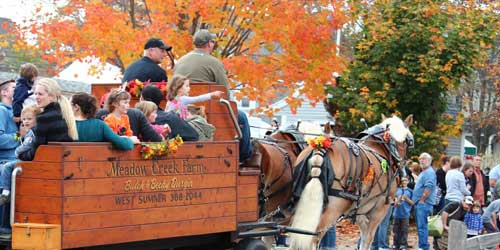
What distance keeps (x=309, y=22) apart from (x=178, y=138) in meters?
8.01

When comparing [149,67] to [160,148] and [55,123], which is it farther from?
[55,123]

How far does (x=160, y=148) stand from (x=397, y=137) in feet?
21.0

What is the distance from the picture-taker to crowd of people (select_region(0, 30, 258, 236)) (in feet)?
23.1

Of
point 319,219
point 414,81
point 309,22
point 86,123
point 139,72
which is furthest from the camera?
point 414,81

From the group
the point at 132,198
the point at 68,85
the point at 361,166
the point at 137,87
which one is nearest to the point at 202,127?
the point at 137,87

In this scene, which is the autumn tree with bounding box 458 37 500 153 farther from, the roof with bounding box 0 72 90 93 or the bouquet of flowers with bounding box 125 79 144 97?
the bouquet of flowers with bounding box 125 79 144 97

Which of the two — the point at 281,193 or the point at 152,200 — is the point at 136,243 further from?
the point at 281,193

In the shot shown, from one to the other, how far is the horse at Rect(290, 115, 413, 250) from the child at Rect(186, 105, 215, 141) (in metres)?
2.09

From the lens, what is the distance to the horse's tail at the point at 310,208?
406 inches

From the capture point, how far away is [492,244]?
11.1 m

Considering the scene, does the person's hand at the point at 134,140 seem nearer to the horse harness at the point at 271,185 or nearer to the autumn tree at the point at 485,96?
the horse harness at the point at 271,185

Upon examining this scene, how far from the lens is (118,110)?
25.3ft

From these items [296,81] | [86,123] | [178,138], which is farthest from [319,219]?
[296,81]

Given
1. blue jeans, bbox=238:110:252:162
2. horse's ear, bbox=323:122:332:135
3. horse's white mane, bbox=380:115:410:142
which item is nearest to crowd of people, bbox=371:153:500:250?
horse's white mane, bbox=380:115:410:142
